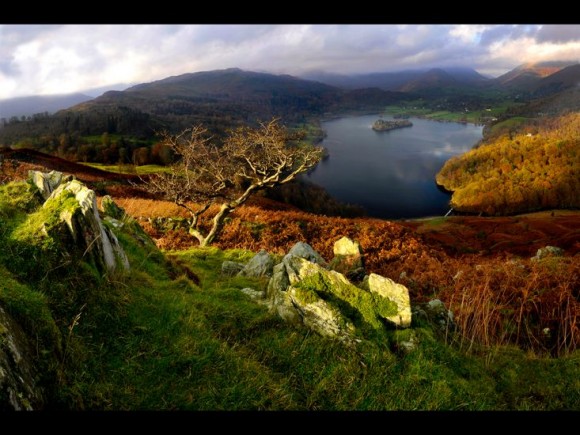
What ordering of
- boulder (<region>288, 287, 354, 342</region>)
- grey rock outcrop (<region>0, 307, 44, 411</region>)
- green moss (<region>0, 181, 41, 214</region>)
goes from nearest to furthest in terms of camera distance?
1. grey rock outcrop (<region>0, 307, 44, 411</region>)
2. boulder (<region>288, 287, 354, 342</region>)
3. green moss (<region>0, 181, 41, 214</region>)

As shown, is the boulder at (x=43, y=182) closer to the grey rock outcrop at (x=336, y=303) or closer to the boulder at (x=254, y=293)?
the boulder at (x=254, y=293)

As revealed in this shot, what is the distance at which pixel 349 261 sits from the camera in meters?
12.5

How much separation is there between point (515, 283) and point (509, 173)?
142251 mm

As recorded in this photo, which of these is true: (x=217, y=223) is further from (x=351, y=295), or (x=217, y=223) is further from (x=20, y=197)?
(x=351, y=295)

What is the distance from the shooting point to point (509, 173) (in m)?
130

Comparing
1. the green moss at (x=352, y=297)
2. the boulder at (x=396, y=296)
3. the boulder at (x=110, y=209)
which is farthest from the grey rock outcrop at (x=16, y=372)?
the boulder at (x=110, y=209)

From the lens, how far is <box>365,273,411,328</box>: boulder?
543 cm

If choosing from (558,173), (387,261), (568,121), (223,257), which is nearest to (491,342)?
(223,257)

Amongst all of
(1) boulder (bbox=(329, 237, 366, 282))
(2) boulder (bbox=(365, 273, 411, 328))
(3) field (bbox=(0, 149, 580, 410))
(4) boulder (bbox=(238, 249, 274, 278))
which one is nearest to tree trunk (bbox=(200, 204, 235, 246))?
(1) boulder (bbox=(329, 237, 366, 282))

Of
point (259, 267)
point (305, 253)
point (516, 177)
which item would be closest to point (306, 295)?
point (259, 267)

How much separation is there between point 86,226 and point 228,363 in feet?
9.69

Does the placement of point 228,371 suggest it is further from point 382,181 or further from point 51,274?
point 382,181

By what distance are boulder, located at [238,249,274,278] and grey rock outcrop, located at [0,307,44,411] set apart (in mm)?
5617

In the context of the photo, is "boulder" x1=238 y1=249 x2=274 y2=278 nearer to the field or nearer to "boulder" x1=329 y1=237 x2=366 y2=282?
the field
